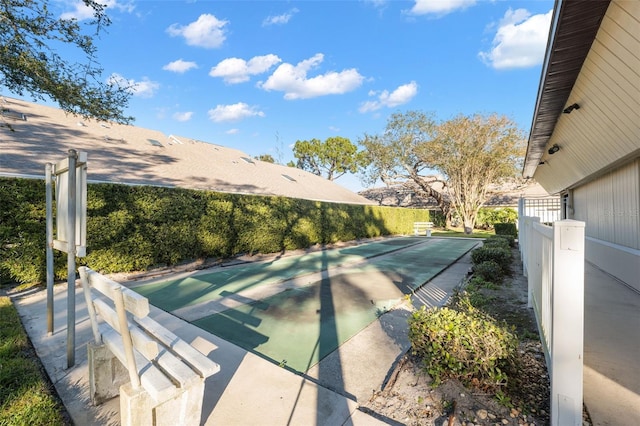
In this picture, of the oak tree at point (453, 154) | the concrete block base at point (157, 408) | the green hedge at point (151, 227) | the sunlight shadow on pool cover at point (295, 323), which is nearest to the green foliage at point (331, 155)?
the oak tree at point (453, 154)

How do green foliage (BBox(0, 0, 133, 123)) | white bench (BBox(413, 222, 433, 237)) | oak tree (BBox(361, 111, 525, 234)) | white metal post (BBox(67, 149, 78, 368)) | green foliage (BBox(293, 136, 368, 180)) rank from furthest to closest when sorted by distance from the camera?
green foliage (BBox(293, 136, 368, 180)), oak tree (BBox(361, 111, 525, 234)), white bench (BBox(413, 222, 433, 237)), green foliage (BBox(0, 0, 133, 123)), white metal post (BBox(67, 149, 78, 368))

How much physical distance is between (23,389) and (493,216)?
29.8m

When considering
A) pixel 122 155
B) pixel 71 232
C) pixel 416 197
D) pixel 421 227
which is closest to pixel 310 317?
pixel 71 232

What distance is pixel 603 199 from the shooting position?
6.99 m

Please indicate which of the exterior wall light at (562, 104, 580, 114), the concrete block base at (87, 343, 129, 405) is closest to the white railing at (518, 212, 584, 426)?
the concrete block base at (87, 343, 129, 405)

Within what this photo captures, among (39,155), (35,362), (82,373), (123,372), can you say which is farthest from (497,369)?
(39,155)

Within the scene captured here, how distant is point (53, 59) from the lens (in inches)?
178

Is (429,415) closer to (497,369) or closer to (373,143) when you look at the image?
(497,369)

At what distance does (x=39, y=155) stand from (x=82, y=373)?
847 centimetres

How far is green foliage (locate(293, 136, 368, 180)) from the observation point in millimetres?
41125

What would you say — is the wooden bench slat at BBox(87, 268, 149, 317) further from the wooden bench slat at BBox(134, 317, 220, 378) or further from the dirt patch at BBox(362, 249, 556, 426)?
the dirt patch at BBox(362, 249, 556, 426)

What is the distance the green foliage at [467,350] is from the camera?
223 centimetres

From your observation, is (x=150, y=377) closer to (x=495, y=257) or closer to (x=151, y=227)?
(x=151, y=227)

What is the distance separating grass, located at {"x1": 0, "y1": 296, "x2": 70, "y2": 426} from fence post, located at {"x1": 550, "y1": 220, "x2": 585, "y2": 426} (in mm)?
3335
